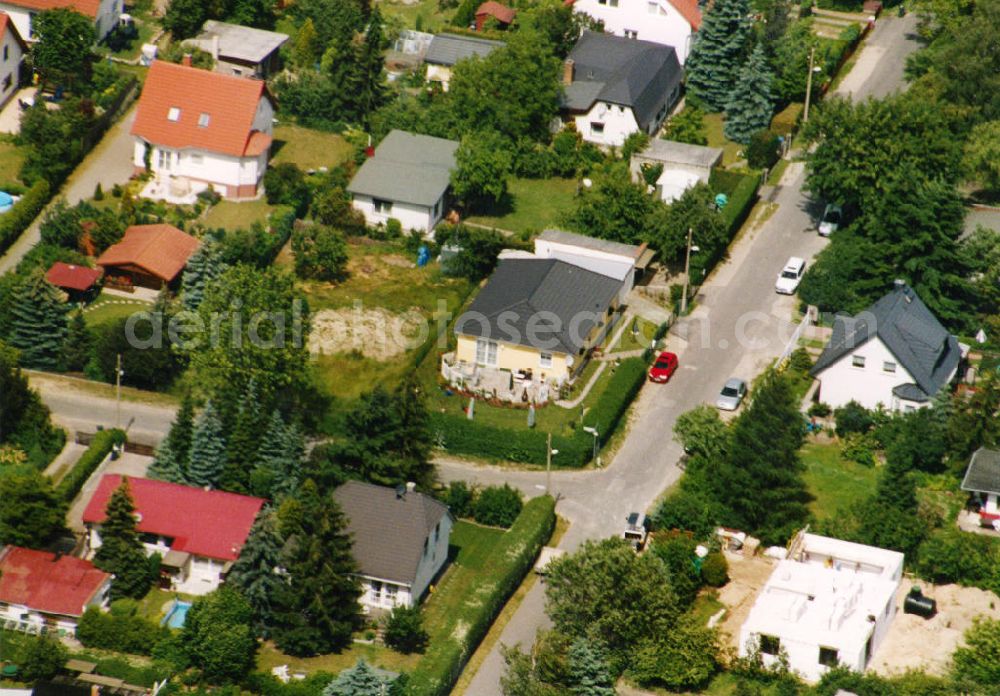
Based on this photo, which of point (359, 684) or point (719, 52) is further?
point (719, 52)

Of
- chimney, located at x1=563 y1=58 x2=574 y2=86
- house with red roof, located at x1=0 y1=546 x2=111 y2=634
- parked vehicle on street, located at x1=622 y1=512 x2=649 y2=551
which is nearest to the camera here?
house with red roof, located at x1=0 y1=546 x2=111 y2=634

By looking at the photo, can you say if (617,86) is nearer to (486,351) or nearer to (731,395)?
(486,351)

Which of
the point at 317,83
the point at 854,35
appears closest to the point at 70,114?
the point at 317,83

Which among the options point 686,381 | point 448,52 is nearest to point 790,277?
point 686,381

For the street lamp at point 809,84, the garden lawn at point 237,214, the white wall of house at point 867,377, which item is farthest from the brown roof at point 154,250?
the street lamp at point 809,84

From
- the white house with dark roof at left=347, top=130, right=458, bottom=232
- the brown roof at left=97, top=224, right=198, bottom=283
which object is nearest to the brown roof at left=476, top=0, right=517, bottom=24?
the white house with dark roof at left=347, top=130, right=458, bottom=232

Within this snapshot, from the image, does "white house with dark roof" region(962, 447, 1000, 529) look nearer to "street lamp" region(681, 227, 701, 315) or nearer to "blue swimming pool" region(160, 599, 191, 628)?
"street lamp" region(681, 227, 701, 315)
